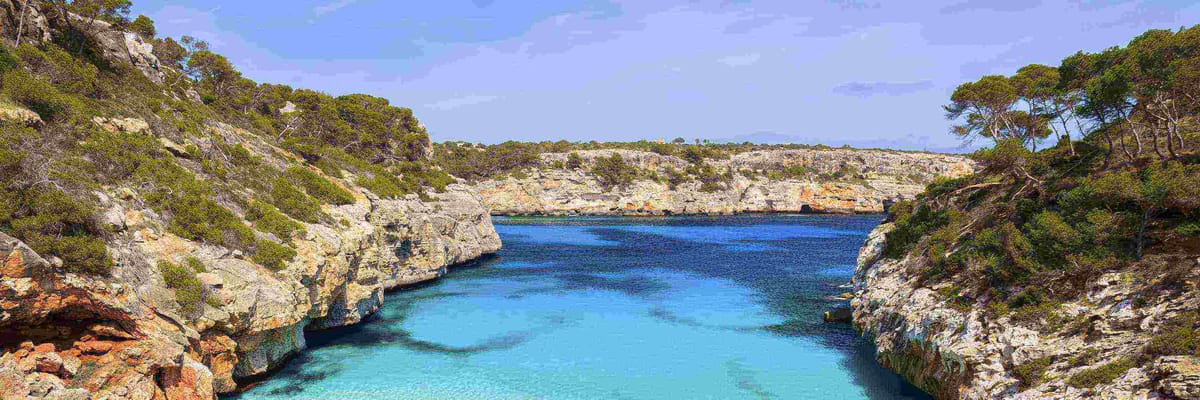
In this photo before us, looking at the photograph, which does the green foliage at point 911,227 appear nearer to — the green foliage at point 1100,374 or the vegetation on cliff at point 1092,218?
the vegetation on cliff at point 1092,218

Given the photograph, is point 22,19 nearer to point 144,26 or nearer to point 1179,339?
point 144,26

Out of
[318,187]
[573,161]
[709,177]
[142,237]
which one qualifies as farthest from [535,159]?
[142,237]

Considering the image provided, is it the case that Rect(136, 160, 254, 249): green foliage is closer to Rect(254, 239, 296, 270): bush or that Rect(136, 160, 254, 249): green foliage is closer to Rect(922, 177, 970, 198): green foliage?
Rect(254, 239, 296, 270): bush

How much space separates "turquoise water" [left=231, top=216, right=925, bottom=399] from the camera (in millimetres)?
19531

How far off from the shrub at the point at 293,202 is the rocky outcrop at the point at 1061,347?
26.4 m

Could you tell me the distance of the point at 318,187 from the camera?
2922 centimetres

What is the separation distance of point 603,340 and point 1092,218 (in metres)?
19.1

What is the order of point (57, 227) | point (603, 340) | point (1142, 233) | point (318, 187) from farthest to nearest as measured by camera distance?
1. point (318, 187)
2. point (603, 340)
3. point (1142, 233)
4. point (57, 227)

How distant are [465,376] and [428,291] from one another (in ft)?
57.5

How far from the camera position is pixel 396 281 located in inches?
1421

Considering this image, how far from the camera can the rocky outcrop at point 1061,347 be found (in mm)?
11055

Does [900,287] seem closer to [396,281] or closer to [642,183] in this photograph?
[396,281]

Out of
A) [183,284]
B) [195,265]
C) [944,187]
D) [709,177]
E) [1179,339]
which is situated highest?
[709,177]

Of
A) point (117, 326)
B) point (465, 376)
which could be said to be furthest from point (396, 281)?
point (117, 326)
